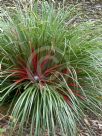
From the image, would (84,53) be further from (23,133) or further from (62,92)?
(23,133)

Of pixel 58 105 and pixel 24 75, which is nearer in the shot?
pixel 58 105

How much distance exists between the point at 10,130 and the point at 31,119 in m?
0.28

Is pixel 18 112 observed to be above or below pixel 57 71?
below

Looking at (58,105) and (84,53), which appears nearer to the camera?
(58,105)

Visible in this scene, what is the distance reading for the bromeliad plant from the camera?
363cm

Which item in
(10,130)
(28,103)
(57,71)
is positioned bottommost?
(10,130)

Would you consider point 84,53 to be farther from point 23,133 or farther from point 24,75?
point 23,133

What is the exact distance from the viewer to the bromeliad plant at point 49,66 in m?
3.63

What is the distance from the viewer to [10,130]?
344 centimetres

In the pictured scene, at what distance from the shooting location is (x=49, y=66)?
384cm

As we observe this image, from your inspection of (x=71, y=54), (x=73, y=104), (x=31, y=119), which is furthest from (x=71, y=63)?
(x=31, y=119)

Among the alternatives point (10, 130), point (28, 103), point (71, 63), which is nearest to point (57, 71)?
point (71, 63)

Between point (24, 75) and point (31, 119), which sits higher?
point (24, 75)

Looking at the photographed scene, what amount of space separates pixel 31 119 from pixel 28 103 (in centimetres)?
22
